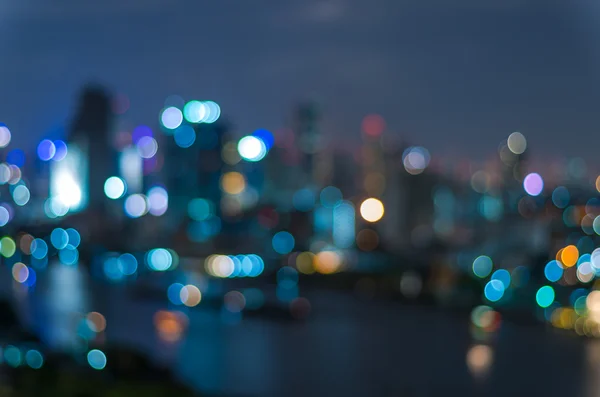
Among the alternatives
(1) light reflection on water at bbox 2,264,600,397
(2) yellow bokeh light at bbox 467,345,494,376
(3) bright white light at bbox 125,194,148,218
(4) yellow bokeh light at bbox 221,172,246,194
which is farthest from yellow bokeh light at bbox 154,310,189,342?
(2) yellow bokeh light at bbox 467,345,494,376

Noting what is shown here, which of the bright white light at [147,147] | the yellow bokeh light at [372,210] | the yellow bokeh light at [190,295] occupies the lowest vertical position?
the yellow bokeh light at [190,295]

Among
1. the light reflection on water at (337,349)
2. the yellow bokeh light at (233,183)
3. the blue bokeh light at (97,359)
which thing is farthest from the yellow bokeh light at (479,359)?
the yellow bokeh light at (233,183)

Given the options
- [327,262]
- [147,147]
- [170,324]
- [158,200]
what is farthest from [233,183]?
[170,324]

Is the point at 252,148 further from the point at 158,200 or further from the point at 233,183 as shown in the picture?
the point at 158,200

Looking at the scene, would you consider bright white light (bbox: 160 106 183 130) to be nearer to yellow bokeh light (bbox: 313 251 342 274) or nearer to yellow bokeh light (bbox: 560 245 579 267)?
yellow bokeh light (bbox: 313 251 342 274)

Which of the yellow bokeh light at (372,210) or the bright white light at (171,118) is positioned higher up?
the bright white light at (171,118)

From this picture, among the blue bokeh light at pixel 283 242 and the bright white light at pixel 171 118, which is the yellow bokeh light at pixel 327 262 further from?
the bright white light at pixel 171 118

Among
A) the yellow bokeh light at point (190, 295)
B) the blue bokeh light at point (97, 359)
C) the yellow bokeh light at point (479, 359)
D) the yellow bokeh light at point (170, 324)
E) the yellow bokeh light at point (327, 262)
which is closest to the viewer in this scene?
the blue bokeh light at point (97, 359)
